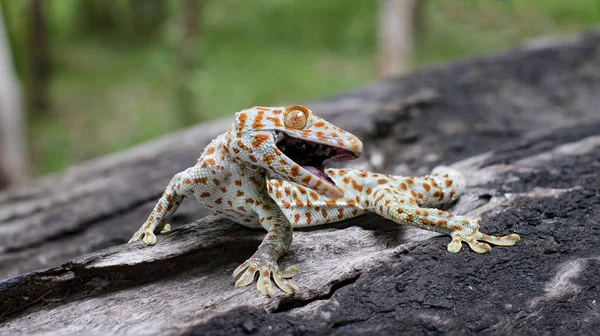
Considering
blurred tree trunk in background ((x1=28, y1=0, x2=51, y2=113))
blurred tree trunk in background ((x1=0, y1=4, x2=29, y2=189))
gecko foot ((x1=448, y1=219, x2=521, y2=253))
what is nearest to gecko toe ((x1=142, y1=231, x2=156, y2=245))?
gecko foot ((x1=448, y1=219, x2=521, y2=253))


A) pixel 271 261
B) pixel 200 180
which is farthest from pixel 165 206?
pixel 271 261

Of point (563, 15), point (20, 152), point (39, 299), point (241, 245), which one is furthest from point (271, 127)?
point (563, 15)

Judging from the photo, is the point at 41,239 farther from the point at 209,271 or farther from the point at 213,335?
the point at 213,335

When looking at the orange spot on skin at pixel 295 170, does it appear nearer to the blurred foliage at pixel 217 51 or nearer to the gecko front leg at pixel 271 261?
the gecko front leg at pixel 271 261

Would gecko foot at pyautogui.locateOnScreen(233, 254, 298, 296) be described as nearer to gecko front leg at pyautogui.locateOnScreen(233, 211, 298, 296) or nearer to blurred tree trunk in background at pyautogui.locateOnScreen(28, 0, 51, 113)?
gecko front leg at pyautogui.locateOnScreen(233, 211, 298, 296)

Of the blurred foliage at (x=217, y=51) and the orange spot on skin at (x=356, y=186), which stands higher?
the blurred foliage at (x=217, y=51)

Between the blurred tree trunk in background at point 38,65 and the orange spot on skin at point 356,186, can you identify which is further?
the blurred tree trunk in background at point 38,65

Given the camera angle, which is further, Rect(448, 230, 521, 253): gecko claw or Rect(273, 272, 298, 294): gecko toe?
Rect(448, 230, 521, 253): gecko claw

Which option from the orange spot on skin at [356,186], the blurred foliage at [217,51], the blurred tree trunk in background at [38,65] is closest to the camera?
the orange spot on skin at [356,186]

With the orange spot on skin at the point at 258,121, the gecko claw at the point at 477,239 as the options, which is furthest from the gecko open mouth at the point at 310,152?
the gecko claw at the point at 477,239
